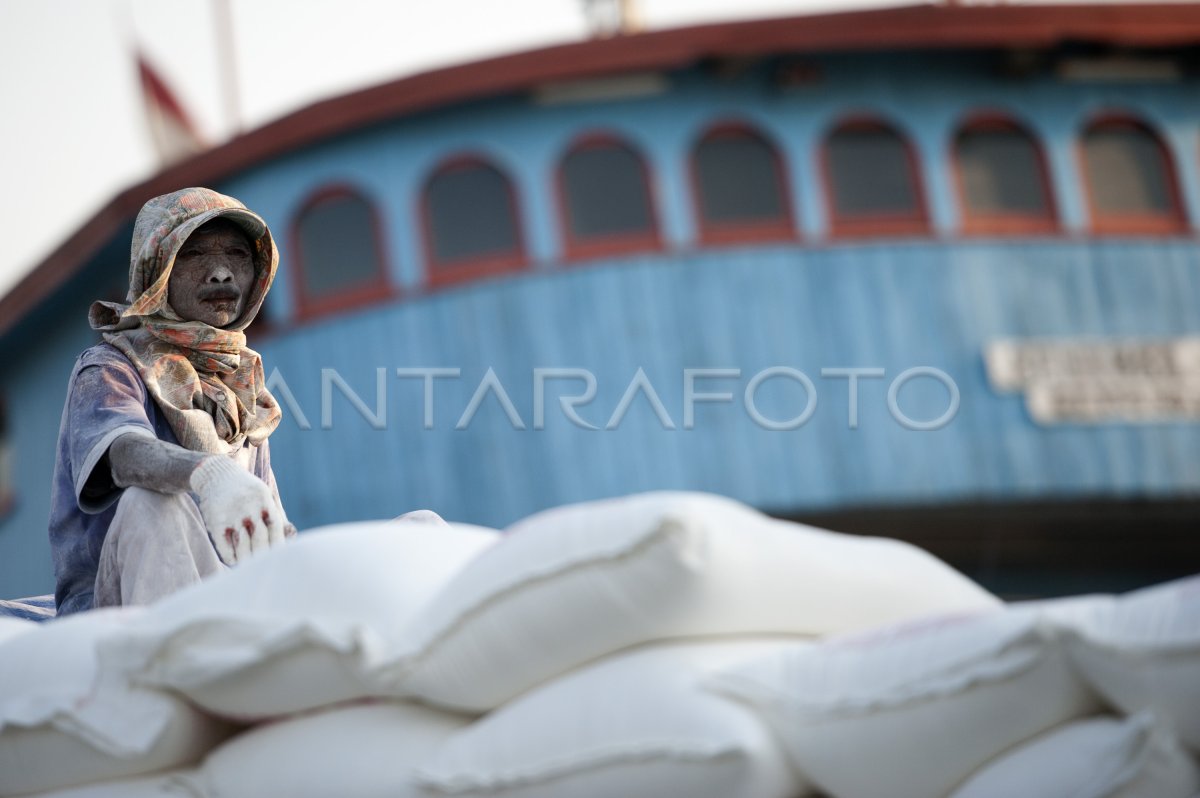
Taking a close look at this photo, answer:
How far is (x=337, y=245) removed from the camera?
11.2 meters

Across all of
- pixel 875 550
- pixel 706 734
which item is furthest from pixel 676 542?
pixel 875 550

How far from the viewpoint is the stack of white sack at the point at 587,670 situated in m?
1.89

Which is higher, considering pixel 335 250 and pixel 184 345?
pixel 335 250

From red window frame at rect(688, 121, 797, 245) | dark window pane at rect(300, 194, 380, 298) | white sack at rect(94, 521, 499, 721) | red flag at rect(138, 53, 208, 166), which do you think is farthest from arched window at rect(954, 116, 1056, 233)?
white sack at rect(94, 521, 499, 721)

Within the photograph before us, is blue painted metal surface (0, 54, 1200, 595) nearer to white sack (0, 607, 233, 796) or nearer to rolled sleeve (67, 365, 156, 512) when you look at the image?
rolled sleeve (67, 365, 156, 512)

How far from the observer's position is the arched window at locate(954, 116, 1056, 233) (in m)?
10.9

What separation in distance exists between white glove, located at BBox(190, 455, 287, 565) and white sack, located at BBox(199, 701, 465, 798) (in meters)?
0.67

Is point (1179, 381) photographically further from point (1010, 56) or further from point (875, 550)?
point (875, 550)

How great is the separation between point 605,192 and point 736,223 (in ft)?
2.88

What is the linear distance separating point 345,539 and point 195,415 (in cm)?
122

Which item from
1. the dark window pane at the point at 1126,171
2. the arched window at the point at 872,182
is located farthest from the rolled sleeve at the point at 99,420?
the dark window pane at the point at 1126,171

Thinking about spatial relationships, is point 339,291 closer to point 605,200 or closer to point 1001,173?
point 605,200

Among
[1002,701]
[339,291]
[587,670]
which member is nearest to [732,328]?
[339,291]

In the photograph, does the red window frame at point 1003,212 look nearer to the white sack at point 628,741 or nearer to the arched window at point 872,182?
the arched window at point 872,182
